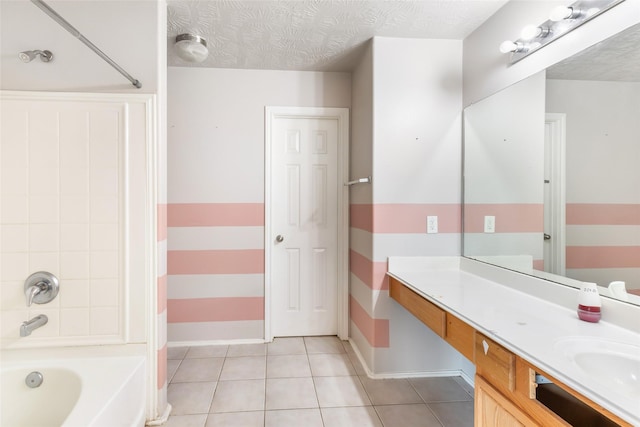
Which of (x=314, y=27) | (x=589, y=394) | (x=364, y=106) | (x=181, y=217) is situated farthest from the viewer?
(x=181, y=217)

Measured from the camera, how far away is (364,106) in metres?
2.37

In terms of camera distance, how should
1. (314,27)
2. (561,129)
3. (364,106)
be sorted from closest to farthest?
1. (561,129)
2. (314,27)
3. (364,106)

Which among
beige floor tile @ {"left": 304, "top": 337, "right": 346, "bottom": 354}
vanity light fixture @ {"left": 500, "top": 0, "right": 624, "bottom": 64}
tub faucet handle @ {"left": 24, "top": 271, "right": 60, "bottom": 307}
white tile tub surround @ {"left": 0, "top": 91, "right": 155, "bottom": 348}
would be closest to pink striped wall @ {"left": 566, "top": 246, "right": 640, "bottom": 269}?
vanity light fixture @ {"left": 500, "top": 0, "right": 624, "bottom": 64}

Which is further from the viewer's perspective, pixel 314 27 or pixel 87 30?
pixel 314 27

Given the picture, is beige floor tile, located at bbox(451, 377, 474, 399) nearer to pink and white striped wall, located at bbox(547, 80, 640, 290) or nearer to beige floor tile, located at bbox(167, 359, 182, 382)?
pink and white striped wall, located at bbox(547, 80, 640, 290)

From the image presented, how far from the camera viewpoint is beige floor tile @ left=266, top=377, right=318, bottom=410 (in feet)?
6.15

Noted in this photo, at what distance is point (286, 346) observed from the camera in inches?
104

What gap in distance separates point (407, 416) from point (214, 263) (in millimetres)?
1783

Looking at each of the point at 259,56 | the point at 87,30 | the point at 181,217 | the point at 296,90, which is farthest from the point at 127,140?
the point at 296,90

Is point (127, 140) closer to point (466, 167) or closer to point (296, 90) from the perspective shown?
point (296, 90)

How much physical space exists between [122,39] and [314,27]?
110cm

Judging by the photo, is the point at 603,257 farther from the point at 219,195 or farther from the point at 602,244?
the point at 219,195

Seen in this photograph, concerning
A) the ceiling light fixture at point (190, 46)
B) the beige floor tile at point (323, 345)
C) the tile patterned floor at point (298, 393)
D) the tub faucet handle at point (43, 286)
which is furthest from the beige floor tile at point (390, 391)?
the ceiling light fixture at point (190, 46)

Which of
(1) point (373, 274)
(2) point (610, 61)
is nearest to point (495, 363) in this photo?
(1) point (373, 274)
